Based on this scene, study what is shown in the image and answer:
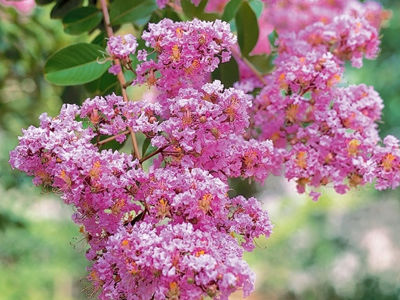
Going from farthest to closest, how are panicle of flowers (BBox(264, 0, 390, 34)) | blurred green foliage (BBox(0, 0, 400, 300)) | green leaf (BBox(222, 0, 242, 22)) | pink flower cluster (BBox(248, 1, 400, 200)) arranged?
blurred green foliage (BBox(0, 0, 400, 300)) < panicle of flowers (BBox(264, 0, 390, 34)) < green leaf (BBox(222, 0, 242, 22)) < pink flower cluster (BBox(248, 1, 400, 200))

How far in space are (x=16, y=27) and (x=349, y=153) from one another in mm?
1275

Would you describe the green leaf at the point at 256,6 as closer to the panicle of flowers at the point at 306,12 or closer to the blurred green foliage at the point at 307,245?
the panicle of flowers at the point at 306,12

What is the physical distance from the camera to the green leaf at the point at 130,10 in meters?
1.14

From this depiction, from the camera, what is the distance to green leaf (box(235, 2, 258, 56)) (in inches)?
45.2

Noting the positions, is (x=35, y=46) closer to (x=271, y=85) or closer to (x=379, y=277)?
(x=271, y=85)

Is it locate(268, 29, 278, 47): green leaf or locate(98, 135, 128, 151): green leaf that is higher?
locate(268, 29, 278, 47): green leaf

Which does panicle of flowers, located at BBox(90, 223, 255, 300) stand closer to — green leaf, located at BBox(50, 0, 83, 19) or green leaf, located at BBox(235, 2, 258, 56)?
green leaf, located at BBox(235, 2, 258, 56)

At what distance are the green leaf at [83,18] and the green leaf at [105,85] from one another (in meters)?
0.12

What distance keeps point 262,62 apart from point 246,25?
88 millimetres

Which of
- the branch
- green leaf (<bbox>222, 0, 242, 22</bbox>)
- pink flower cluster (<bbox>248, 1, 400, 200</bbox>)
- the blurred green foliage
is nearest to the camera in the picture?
the branch

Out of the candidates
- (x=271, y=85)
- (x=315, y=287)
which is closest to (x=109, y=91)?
(x=271, y=85)

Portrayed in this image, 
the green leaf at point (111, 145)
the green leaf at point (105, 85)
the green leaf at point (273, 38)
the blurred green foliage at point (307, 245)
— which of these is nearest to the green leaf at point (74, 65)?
the green leaf at point (105, 85)

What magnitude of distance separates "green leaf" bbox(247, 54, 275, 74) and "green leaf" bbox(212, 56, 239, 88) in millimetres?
85

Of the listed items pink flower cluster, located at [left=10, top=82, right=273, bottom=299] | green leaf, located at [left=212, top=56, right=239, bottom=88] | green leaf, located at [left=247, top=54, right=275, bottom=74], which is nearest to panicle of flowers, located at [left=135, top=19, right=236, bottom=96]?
pink flower cluster, located at [left=10, top=82, right=273, bottom=299]
